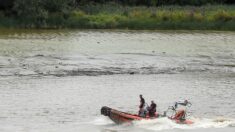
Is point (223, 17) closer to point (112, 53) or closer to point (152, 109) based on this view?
point (112, 53)

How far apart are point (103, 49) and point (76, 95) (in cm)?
1537

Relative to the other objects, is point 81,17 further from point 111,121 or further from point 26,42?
point 111,121

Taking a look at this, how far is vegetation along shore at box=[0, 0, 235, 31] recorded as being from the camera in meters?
61.4

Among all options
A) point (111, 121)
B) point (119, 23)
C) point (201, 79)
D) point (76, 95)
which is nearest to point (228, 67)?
point (201, 79)

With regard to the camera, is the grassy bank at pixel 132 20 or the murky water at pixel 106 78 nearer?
the murky water at pixel 106 78

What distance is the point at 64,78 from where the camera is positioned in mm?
36500

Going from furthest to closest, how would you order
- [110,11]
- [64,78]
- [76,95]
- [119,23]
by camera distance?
[110,11]
[119,23]
[64,78]
[76,95]

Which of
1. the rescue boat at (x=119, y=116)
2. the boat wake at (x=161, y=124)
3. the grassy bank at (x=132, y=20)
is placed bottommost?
the boat wake at (x=161, y=124)

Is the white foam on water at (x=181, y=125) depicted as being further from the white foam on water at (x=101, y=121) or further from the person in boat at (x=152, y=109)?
the white foam on water at (x=101, y=121)

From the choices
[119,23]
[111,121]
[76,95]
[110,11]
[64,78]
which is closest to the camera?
[111,121]

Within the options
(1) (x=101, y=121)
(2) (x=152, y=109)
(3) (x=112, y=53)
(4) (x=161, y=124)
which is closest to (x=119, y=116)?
(1) (x=101, y=121)

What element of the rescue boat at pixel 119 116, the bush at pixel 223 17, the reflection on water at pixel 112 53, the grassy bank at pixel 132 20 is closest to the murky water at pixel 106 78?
the reflection on water at pixel 112 53

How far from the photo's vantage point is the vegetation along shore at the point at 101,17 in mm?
61425

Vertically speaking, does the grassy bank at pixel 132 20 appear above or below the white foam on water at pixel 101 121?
above
